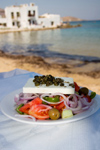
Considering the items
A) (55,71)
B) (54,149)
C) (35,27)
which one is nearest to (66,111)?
(54,149)

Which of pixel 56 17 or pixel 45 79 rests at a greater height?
pixel 56 17

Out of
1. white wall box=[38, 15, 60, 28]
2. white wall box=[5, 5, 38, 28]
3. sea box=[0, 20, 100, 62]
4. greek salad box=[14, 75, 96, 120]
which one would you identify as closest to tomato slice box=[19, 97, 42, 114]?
greek salad box=[14, 75, 96, 120]

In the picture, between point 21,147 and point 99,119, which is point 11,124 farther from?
point 99,119

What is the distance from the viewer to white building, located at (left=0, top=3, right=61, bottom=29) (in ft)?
107

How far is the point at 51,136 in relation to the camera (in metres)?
0.92

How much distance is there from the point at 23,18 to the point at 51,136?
3457 centimetres

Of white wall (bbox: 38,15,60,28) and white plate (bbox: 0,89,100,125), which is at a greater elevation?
white wall (bbox: 38,15,60,28)

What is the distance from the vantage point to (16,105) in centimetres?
121

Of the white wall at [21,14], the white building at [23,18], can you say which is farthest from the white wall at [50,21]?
the white wall at [21,14]

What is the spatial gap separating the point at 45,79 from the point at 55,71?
499cm

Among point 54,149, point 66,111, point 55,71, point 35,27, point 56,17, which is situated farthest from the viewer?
point 56,17

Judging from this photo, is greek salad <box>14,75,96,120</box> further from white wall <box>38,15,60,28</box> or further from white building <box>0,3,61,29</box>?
white wall <box>38,15,60,28</box>

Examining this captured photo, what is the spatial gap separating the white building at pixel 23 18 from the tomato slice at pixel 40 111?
32224 millimetres

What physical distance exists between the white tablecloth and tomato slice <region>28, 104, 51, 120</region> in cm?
6
